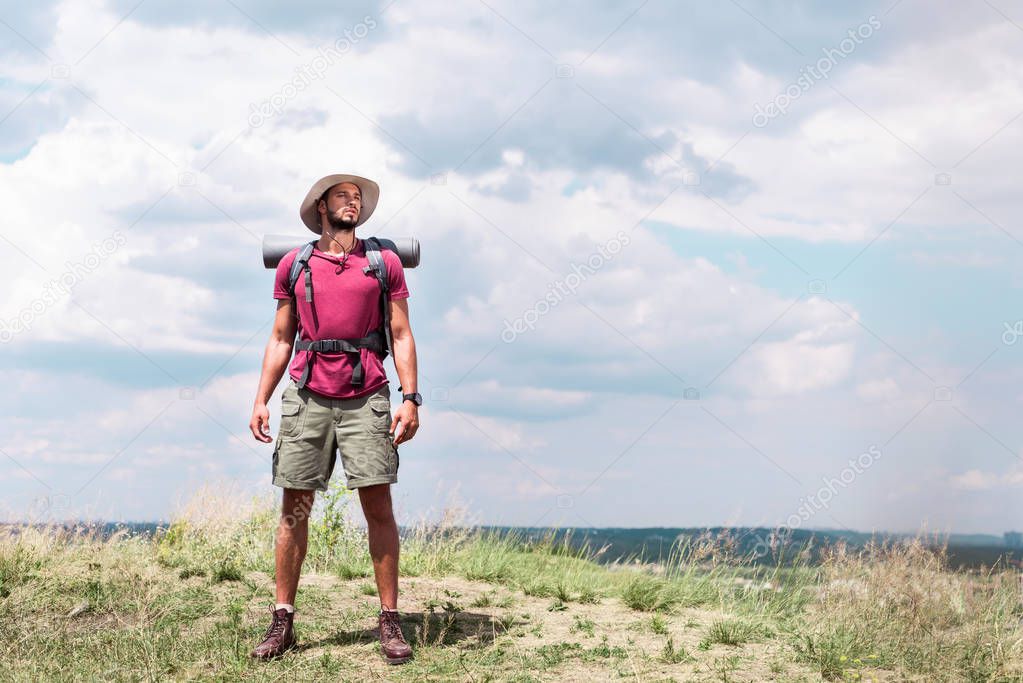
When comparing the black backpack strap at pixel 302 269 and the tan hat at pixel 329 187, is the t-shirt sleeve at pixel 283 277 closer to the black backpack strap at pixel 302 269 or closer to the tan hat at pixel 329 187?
the black backpack strap at pixel 302 269

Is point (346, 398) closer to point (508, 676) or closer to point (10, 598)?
point (508, 676)

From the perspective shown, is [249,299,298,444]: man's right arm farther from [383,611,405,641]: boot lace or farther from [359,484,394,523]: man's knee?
[383,611,405,641]: boot lace


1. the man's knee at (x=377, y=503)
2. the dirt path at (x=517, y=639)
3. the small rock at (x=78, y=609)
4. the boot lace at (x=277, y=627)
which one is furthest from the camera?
the small rock at (x=78, y=609)

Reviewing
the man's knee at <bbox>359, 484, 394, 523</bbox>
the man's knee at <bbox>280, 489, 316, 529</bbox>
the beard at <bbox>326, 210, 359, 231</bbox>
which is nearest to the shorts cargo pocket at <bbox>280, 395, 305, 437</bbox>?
the man's knee at <bbox>280, 489, 316, 529</bbox>

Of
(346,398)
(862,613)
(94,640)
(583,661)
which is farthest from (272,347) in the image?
(862,613)

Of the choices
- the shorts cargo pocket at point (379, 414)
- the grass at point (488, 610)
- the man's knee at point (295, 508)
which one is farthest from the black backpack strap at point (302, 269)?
the grass at point (488, 610)

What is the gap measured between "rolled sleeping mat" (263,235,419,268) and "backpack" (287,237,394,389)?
7 cm

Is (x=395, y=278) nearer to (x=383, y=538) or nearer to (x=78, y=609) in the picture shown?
(x=383, y=538)

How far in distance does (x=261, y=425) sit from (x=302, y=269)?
98 cm

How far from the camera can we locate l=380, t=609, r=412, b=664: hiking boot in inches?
214

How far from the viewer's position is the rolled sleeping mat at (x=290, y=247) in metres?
5.84

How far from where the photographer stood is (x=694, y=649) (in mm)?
5961

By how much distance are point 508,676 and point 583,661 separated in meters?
0.59

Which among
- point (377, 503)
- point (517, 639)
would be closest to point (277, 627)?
point (377, 503)
